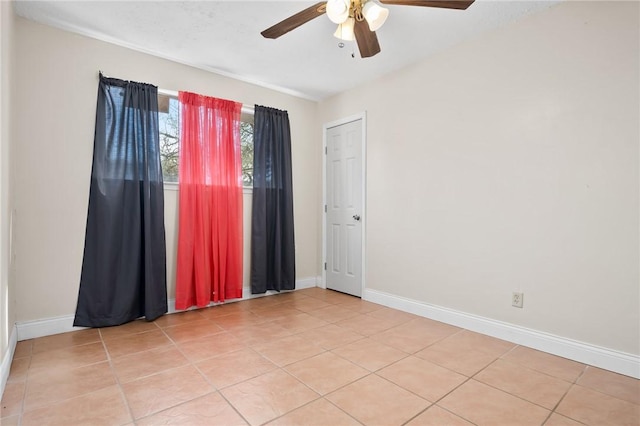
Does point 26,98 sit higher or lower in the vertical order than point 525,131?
higher

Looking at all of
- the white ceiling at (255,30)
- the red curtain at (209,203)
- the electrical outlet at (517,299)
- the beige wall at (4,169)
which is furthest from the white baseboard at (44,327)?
the electrical outlet at (517,299)

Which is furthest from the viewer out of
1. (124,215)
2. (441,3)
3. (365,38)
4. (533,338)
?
(124,215)

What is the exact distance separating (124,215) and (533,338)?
12.0ft

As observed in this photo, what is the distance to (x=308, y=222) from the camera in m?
4.50

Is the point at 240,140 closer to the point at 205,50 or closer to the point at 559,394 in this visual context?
the point at 205,50

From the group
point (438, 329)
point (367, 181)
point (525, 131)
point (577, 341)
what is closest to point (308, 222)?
point (367, 181)

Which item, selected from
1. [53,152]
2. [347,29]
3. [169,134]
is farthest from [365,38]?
[53,152]

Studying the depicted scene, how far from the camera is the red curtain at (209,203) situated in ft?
10.9

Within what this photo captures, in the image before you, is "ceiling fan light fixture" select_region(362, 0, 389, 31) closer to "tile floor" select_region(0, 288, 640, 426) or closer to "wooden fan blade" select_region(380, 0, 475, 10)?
"wooden fan blade" select_region(380, 0, 475, 10)

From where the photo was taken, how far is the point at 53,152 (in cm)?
269

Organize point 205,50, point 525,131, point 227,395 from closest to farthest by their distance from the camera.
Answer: point 227,395
point 525,131
point 205,50

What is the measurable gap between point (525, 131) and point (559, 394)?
1873 mm

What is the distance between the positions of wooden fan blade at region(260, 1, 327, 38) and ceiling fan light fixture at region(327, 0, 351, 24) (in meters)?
0.08

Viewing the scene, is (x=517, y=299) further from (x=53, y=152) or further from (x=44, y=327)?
(x=53, y=152)
